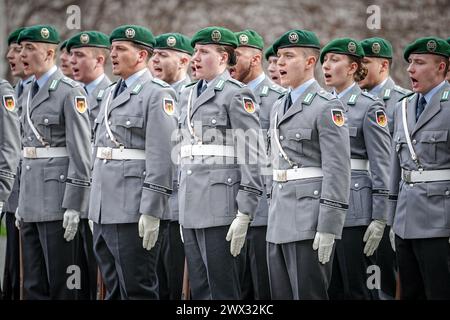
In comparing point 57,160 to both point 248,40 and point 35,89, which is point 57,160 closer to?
point 35,89

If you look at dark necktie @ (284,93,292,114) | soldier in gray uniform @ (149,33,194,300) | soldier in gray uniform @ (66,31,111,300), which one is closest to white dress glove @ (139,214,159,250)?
soldier in gray uniform @ (149,33,194,300)

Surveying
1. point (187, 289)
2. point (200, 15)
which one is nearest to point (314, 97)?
point (187, 289)

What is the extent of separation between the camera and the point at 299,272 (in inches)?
248

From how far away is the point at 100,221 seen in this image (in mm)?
7004

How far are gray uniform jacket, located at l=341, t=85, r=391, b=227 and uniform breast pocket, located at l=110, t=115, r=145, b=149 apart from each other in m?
1.60

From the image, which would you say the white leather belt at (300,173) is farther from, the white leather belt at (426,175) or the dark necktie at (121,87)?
the dark necktie at (121,87)

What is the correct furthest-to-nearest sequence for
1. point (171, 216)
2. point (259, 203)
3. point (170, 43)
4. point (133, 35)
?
point (170, 43) < point (171, 216) < point (259, 203) < point (133, 35)

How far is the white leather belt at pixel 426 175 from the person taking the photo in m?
Answer: 6.61

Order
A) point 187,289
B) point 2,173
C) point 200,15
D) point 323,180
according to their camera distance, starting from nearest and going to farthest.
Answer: point 323,180 → point 2,173 → point 187,289 → point 200,15

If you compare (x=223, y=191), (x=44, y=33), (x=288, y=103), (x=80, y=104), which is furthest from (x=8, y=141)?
(x=288, y=103)

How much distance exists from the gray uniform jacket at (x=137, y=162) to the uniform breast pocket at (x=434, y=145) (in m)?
1.63

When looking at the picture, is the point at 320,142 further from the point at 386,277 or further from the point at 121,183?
the point at 386,277

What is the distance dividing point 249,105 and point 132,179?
3.03 feet

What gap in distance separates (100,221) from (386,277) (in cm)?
241
